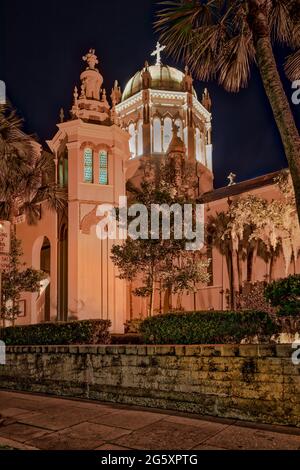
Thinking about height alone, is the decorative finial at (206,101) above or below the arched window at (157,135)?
above

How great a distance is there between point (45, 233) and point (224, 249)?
1041cm

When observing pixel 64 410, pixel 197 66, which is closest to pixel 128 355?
pixel 64 410

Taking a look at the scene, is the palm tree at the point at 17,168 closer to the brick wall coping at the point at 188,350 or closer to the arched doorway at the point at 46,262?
the brick wall coping at the point at 188,350

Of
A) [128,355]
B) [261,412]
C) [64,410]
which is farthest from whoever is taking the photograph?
[128,355]

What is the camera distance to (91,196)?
2458 centimetres

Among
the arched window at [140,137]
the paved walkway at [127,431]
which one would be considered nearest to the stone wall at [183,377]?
the paved walkway at [127,431]

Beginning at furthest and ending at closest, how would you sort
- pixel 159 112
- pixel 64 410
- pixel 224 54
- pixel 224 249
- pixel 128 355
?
pixel 159 112 < pixel 224 249 < pixel 224 54 < pixel 128 355 < pixel 64 410

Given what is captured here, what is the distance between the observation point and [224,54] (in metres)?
11.4

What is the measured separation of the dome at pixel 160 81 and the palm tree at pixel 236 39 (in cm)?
3128

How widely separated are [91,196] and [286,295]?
16.8 m

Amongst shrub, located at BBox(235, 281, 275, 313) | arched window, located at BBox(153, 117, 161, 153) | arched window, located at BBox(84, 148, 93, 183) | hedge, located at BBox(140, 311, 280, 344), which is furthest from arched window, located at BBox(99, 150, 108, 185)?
arched window, located at BBox(153, 117, 161, 153)

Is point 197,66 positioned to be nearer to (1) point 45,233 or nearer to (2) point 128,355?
(2) point 128,355

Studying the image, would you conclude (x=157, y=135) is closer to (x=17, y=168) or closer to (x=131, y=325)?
(x=131, y=325)

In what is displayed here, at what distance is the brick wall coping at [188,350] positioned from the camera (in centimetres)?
830
